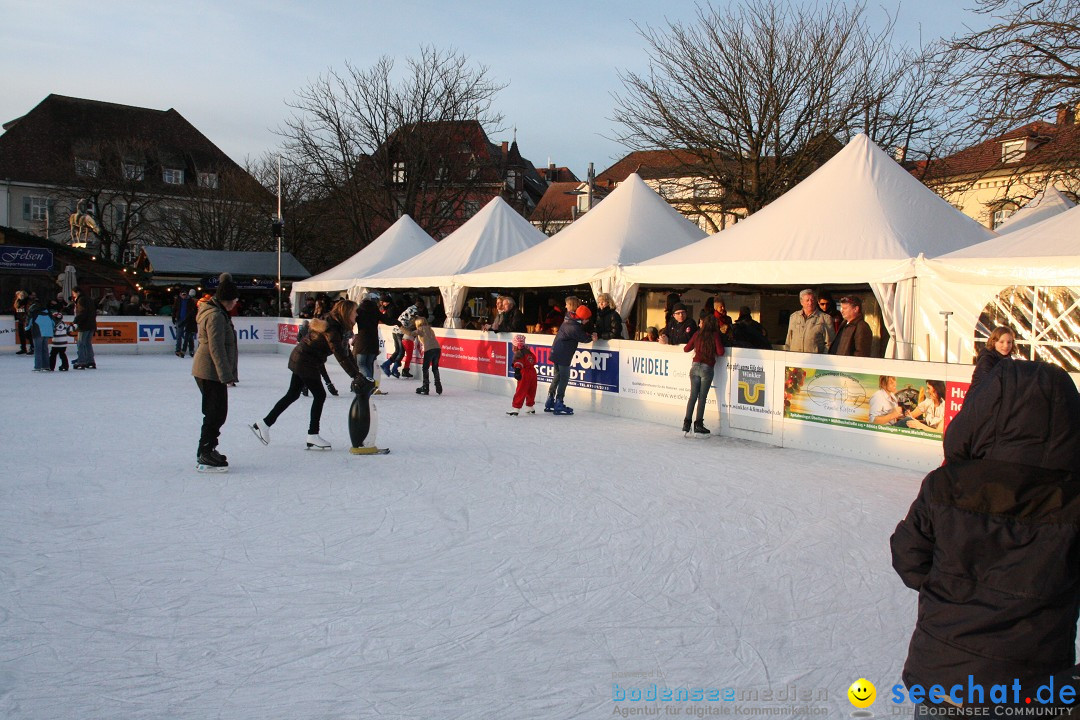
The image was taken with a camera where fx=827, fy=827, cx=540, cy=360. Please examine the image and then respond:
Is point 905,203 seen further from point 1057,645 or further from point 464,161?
point 464,161

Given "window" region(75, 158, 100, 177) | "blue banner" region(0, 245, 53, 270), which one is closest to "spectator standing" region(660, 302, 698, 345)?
"blue banner" region(0, 245, 53, 270)

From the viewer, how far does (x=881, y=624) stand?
12.9 feet

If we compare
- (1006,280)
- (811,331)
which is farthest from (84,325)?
(1006,280)

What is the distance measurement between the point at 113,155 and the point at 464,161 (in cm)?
1938

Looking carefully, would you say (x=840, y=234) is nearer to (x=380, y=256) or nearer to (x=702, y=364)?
(x=702, y=364)

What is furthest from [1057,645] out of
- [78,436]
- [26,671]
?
[78,436]

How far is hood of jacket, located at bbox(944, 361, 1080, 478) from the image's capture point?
6.12ft

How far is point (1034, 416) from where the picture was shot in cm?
187

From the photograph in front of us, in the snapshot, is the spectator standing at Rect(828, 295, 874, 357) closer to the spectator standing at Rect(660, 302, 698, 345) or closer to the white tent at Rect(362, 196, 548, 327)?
the spectator standing at Rect(660, 302, 698, 345)

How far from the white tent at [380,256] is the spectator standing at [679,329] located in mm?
12292

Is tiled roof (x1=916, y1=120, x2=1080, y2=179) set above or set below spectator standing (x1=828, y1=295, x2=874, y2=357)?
above

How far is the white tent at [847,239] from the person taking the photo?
9.15 m

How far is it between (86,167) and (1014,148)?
41.1 meters

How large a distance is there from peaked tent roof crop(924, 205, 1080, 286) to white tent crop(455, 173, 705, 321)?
16.4 feet
